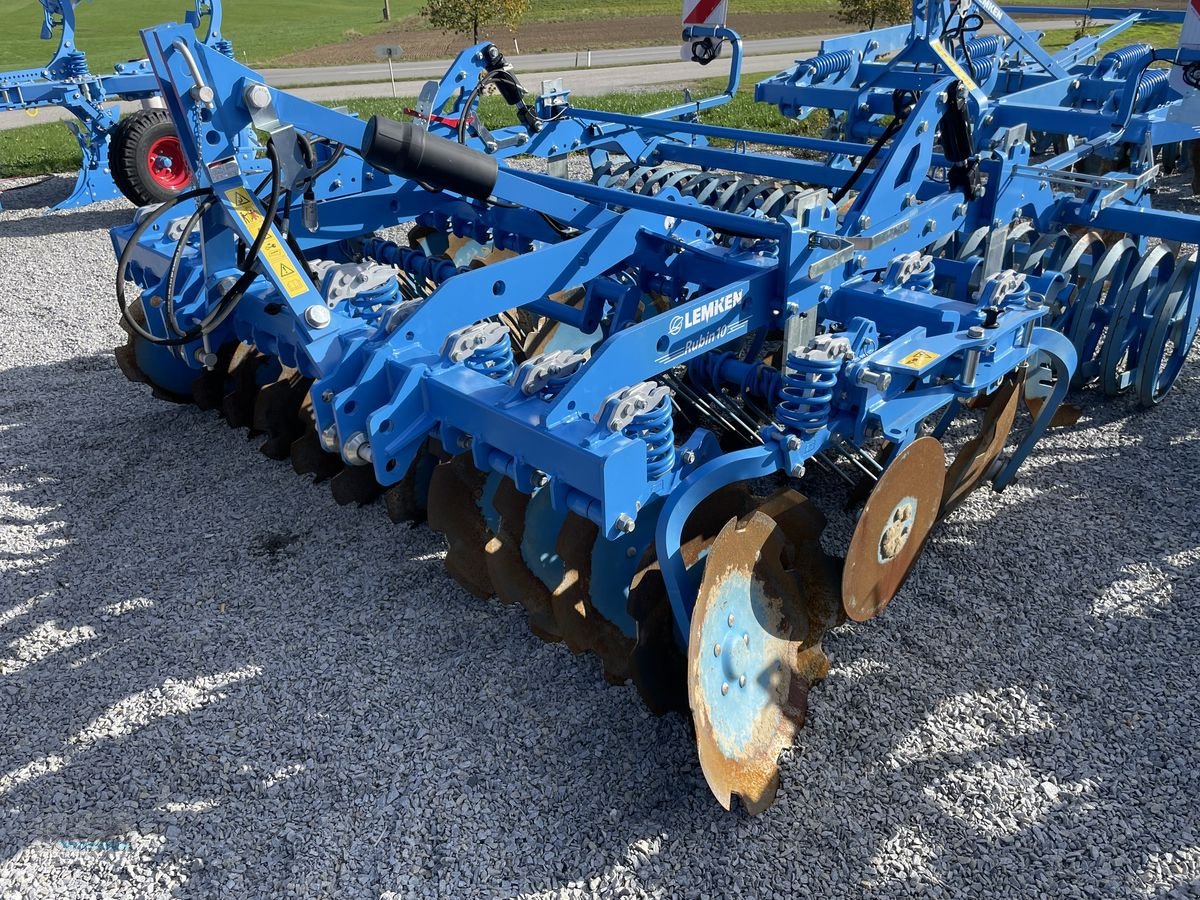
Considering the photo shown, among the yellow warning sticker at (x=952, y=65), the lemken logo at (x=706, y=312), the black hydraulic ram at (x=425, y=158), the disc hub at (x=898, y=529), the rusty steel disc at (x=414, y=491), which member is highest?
the yellow warning sticker at (x=952, y=65)

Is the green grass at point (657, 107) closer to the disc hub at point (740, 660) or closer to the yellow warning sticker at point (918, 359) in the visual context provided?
the yellow warning sticker at point (918, 359)

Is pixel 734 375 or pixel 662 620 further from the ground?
pixel 734 375

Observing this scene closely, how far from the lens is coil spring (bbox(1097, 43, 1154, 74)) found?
677cm

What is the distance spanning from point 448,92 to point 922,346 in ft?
10.5

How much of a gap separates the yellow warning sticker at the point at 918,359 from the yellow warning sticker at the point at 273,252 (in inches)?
80.5

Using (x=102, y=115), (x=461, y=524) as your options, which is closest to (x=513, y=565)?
(x=461, y=524)

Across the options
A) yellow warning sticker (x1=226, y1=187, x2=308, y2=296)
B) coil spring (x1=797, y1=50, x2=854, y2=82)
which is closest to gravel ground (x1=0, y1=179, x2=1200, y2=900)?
yellow warning sticker (x1=226, y1=187, x2=308, y2=296)

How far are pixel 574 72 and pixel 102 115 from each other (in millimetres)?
14115

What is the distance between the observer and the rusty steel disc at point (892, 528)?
120 inches

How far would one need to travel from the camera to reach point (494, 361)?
3270mm

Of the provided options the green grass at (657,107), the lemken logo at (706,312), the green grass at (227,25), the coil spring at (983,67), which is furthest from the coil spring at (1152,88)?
the green grass at (227,25)

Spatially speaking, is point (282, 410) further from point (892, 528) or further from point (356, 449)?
point (892, 528)

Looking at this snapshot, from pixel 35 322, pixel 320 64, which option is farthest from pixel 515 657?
pixel 320 64

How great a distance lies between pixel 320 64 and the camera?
25328 millimetres
